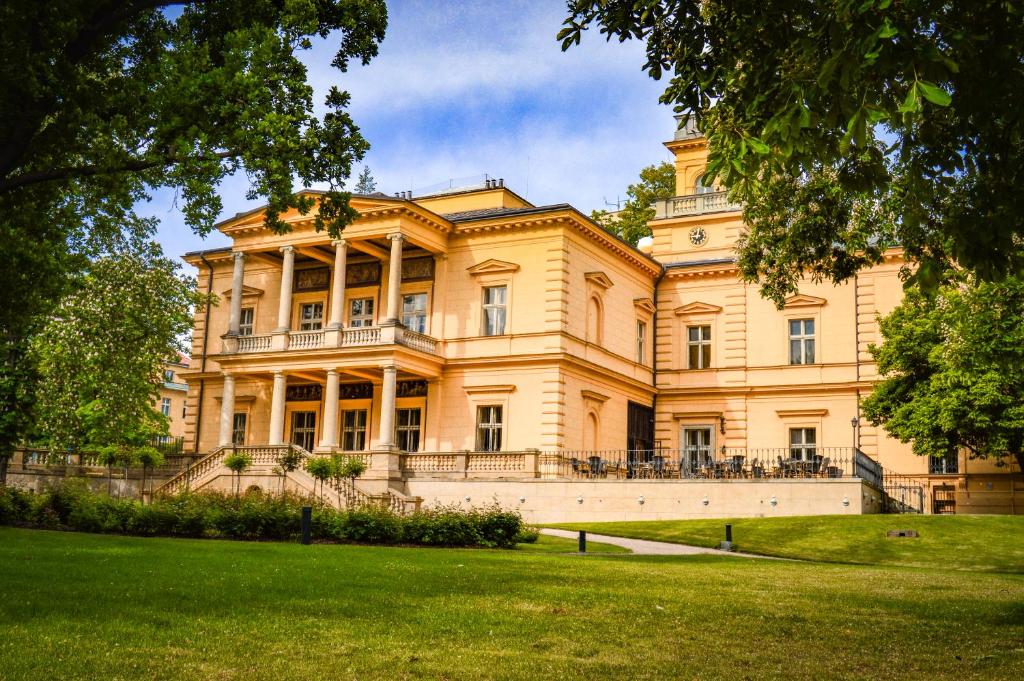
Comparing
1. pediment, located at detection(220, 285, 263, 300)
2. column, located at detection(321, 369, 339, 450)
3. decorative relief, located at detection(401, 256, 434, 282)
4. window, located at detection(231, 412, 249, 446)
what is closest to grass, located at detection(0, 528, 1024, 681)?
column, located at detection(321, 369, 339, 450)

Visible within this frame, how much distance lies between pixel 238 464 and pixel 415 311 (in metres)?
9.71

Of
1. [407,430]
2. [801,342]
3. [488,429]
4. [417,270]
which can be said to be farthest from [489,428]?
[801,342]

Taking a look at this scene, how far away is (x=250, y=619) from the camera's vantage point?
9688mm

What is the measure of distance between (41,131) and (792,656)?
12883 mm

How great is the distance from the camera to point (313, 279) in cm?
4269

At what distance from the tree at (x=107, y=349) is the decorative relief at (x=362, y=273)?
24.3ft

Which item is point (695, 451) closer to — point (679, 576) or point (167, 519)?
point (167, 519)

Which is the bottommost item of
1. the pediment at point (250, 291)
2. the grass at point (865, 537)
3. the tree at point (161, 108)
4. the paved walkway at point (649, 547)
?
the paved walkway at point (649, 547)

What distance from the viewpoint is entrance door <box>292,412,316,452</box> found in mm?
41844

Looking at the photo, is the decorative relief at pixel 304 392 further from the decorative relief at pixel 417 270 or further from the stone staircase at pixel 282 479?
the decorative relief at pixel 417 270

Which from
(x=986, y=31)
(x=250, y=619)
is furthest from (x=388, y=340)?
(x=986, y=31)

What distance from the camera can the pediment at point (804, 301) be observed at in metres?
40.8

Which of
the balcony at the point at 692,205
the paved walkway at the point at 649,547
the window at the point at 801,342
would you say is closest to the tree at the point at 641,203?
the balcony at the point at 692,205

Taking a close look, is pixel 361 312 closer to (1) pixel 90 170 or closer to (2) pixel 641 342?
(2) pixel 641 342
